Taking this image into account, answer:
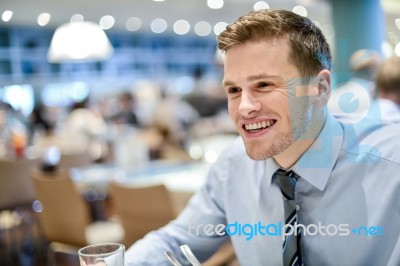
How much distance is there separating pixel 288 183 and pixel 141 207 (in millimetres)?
1228

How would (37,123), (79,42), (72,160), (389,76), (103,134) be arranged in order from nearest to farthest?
(389,76) → (72,160) → (79,42) → (103,134) → (37,123)

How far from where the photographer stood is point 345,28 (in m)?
1.22

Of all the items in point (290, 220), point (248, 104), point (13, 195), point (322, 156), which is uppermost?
point (248, 104)

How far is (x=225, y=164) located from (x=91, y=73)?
29.9 ft

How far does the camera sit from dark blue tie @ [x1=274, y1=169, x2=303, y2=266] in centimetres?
105

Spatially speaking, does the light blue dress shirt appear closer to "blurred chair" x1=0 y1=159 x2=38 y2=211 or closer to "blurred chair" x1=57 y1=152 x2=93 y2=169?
"blurred chair" x1=0 y1=159 x2=38 y2=211

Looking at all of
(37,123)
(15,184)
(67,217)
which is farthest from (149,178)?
(37,123)

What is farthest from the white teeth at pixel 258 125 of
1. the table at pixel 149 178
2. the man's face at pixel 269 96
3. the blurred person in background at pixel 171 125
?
the blurred person in background at pixel 171 125

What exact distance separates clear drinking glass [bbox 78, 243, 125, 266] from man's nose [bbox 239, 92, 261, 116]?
1.13 ft

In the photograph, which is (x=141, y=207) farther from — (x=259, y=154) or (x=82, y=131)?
(x=82, y=131)

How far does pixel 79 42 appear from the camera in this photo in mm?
4613

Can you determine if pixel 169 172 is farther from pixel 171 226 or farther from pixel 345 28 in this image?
pixel 345 28

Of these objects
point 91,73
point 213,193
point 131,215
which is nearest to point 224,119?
point 91,73

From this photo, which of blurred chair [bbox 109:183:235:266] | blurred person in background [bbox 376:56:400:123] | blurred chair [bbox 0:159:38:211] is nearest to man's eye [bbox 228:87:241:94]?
blurred person in background [bbox 376:56:400:123]
